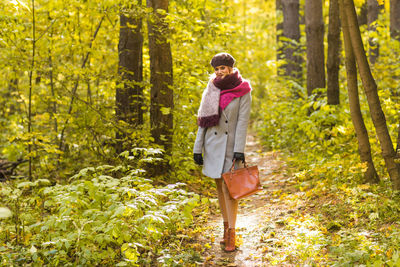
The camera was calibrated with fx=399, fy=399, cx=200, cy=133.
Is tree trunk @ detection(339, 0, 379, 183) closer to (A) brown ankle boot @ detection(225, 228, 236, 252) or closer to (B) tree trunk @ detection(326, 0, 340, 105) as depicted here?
(B) tree trunk @ detection(326, 0, 340, 105)

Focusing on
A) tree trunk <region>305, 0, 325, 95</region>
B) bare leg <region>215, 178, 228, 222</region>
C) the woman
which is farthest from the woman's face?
tree trunk <region>305, 0, 325, 95</region>

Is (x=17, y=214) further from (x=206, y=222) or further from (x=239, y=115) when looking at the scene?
(x=239, y=115)

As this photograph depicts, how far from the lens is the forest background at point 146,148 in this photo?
407cm

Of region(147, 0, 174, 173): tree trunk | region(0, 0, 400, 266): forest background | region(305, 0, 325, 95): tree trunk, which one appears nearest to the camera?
region(0, 0, 400, 266): forest background

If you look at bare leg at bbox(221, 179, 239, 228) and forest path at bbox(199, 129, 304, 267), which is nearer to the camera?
forest path at bbox(199, 129, 304, 267)

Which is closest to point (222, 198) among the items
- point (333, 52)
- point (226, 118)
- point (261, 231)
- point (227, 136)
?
point (261, 231)

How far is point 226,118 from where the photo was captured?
4.55 meters

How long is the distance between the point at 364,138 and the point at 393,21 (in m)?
8.01

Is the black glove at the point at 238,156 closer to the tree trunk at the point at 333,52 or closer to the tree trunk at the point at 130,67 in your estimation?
the tree trunk at the point at 130,67

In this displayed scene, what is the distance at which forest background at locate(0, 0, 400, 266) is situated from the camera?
13.4ft

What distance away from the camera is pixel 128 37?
7488 millimetres

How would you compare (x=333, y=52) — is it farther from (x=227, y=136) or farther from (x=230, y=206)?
(x=230, y=206)

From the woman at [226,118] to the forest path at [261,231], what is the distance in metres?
0.23

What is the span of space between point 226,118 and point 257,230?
157 cm
